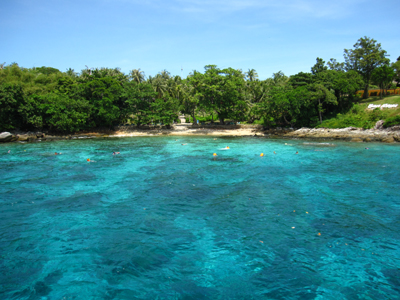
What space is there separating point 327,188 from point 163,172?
44.6 ft

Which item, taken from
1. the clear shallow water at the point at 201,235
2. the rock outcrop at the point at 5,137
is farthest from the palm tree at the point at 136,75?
the clear shallow water at the point at 201,235

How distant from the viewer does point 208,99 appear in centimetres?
6444

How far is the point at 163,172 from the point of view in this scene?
24656 millimetres

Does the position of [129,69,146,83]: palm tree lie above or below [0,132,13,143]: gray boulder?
above

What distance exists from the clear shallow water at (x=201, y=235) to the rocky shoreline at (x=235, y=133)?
2658 centimetres

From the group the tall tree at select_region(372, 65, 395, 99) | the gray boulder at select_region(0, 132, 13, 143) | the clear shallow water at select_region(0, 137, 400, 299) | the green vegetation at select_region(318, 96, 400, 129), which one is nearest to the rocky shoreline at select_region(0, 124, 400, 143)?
the gray boulder at select_region(0, 132, 13, 143)

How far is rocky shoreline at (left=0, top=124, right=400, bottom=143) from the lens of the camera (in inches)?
1799

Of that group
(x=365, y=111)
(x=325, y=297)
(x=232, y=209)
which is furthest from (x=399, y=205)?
(x=365, y=111)

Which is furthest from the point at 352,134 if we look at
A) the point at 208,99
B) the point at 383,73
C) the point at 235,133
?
the point at 208,99

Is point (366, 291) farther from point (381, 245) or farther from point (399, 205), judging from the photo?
point (399, 205)

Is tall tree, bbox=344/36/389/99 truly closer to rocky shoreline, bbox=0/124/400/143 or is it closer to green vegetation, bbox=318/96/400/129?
green vegetation, bbox=318/96/400/129

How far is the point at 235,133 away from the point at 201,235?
51.1 meters

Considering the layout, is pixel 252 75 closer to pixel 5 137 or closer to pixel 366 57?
pixel 366 57

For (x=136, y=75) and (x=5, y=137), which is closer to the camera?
(x=5, y=137)
